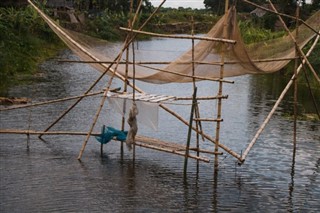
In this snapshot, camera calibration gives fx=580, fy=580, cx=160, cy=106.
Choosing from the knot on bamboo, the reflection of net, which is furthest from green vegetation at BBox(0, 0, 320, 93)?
the knot on bamboo

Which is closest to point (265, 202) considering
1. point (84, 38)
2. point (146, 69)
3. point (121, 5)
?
point (146, 69)

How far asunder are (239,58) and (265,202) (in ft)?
7.71

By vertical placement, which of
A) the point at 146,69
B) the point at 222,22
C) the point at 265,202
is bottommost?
the point at 265,202

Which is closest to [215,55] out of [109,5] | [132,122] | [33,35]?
[132,122]

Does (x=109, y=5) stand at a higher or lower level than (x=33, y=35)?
higher

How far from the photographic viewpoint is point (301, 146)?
1188 cm

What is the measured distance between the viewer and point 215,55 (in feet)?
32.2

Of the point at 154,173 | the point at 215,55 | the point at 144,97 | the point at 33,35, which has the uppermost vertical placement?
the point at 215,55

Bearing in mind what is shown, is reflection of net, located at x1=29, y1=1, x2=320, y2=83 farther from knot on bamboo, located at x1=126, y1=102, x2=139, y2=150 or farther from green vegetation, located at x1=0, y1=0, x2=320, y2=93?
green vegetation, located at x1=0, y1=0, x2=320, y2=93

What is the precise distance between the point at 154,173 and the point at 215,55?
7.34 feet

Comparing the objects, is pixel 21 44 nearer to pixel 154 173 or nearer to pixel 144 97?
pixel 144 97

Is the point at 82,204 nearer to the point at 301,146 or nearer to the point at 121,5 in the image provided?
the point at 301,146

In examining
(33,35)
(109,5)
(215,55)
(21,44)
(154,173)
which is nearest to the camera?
(154,173)

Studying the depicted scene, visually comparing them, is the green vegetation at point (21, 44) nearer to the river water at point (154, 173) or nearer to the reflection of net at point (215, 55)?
the river water at point (154, 173)
